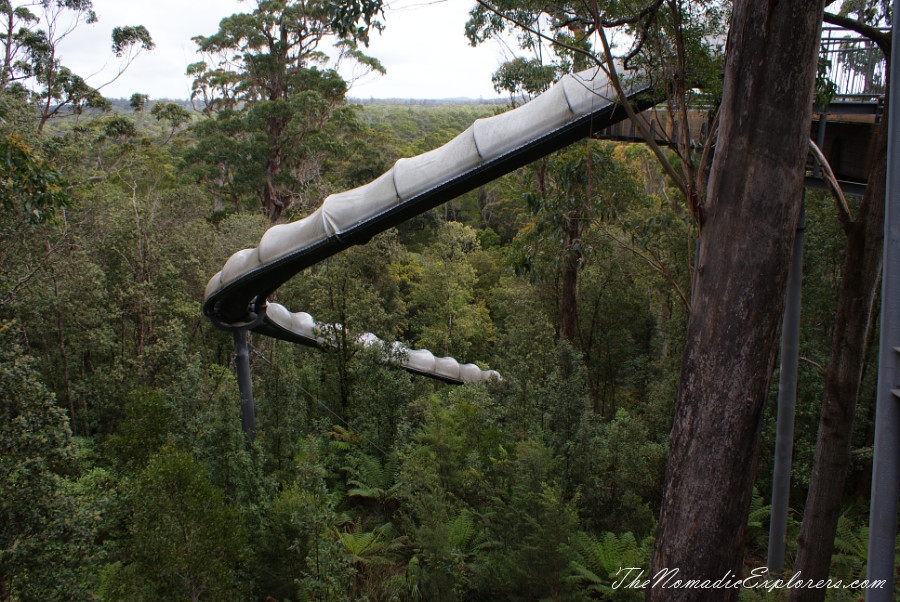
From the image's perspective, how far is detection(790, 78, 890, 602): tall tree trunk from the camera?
5.16 metres

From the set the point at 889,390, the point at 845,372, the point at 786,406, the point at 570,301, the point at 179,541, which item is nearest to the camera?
the point at 889,390

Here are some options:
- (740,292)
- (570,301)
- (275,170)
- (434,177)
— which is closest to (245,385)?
(434,177)

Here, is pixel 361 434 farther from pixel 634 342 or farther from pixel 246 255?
pixel 634 342

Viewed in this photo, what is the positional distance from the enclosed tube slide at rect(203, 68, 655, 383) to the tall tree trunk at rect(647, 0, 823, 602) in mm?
2475

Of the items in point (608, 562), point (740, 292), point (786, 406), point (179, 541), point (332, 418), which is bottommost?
point (608, 562)

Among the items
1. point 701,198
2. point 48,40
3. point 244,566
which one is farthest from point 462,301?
point 701,198

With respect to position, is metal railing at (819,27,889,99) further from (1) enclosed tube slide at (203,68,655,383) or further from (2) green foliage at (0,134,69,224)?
(2) green foliage at (0,134,69,224)

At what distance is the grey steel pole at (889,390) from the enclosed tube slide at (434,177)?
3.40m

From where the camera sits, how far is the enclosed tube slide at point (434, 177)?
6430mm

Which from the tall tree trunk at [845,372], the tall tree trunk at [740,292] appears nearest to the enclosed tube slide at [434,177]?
the tall tree trunk at [845,372]

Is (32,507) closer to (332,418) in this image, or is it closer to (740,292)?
(740,292)

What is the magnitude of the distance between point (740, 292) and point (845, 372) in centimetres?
260

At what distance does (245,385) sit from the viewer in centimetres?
940

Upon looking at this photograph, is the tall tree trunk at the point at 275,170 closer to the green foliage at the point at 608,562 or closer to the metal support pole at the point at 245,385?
the metal support pole at the point at 245,385
